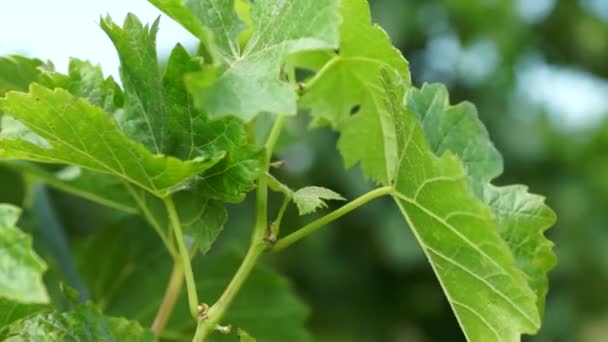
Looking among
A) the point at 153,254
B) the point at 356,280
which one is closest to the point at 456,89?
the point at 356,280

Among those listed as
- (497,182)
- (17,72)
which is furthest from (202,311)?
(497,182)

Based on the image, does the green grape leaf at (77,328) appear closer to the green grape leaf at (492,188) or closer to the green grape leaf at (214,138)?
the green grape leaf at (214,138)

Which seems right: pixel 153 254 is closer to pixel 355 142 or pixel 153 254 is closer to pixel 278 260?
pixel 355 142

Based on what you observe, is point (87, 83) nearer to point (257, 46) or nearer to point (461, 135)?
point (257, 46)

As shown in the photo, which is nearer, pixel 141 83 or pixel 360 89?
pixel 141 83

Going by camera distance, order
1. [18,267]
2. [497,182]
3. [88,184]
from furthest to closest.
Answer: [497,182] → [88,184] → [18,267]

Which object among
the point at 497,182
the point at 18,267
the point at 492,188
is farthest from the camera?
the point at 497,182

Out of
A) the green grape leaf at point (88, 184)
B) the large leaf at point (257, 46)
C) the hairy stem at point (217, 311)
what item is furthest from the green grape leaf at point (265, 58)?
the green grape leaf at point (88, 184)
